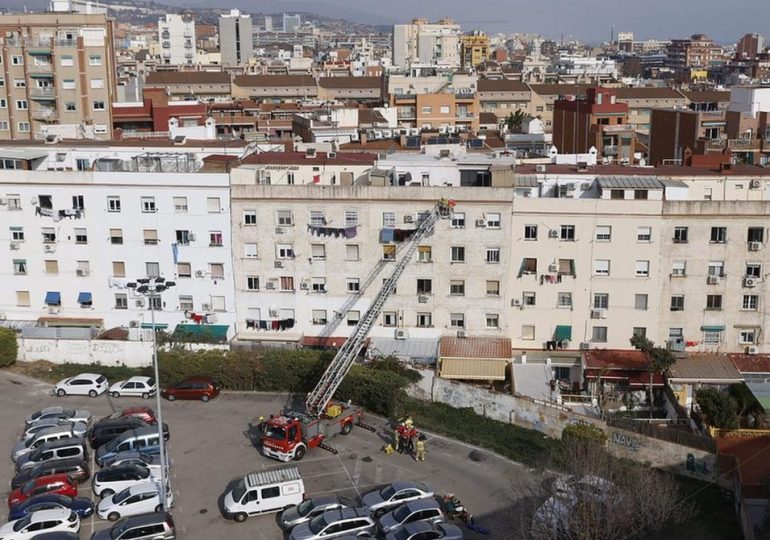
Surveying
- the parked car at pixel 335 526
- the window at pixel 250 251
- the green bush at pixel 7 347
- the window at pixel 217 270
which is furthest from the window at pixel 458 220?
the green bush at pixel 7 347

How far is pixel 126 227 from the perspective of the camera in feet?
138

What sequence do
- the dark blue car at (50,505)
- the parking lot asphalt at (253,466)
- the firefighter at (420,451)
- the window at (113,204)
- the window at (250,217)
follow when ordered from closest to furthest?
the dark blue car at (50,505)
the parking lot asphalt at (253,466)
the firefighter at (420,451)
the window at (250,217)
the window at (113,204)

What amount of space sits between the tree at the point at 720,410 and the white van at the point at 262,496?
14.8m

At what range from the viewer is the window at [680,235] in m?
38.8

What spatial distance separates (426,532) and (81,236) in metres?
24.0

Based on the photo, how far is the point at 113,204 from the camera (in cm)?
4188

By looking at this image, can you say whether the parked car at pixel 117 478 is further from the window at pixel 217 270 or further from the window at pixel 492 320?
the window at pixel 492 320

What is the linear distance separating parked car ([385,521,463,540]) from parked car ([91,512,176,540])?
20.3 ft

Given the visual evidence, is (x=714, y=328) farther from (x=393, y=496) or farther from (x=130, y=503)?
(x=130, y=503)

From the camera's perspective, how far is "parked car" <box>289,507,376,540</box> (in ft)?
85.0

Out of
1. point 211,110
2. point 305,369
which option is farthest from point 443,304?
point 211,110

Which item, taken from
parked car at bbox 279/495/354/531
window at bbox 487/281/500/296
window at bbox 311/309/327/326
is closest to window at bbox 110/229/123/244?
window at bbox 311/309/327/326

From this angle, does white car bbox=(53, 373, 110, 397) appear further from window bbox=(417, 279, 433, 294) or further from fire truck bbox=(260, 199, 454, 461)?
window bbox=(417, 279, 433, 294)

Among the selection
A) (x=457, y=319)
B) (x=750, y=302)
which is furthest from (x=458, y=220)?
(x=750, y=302)
